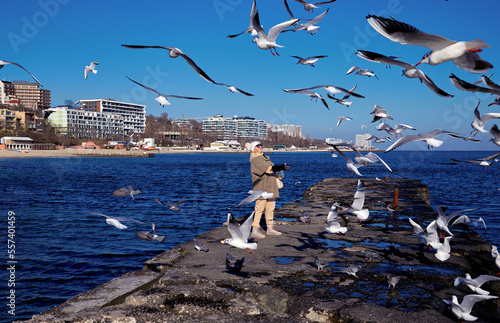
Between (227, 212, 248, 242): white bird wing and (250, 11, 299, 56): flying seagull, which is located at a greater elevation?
(250, 11, 299, 56): flying seagull

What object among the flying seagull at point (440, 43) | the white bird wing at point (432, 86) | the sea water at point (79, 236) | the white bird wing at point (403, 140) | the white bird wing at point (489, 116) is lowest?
the sea water at point (79, 236)

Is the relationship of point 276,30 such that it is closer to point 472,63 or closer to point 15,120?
point 472,63

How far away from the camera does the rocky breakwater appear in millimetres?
4637

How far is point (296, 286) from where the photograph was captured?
5.52m

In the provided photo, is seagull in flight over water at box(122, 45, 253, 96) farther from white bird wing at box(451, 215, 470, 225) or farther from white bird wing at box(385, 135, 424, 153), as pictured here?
white bird wing at box(451, 215, 470, 225)

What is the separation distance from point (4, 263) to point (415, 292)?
10433 mm

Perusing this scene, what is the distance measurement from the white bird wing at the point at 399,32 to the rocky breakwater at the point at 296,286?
2992mm

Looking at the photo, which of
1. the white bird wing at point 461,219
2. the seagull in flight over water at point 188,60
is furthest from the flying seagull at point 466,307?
the seagull in flight over water at point 188,60

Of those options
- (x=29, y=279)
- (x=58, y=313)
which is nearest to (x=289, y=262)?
(x=58, y=313)

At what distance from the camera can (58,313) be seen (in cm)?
→ 484

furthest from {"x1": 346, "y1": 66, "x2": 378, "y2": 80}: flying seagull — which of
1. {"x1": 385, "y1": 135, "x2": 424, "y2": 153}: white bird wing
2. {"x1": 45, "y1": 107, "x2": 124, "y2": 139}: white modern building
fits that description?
{"x1": 45, "y1": 107, "x2": 124, "y2": 139}: white modern building

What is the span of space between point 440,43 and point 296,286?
360 centimetres

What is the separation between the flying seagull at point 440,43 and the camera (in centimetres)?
330

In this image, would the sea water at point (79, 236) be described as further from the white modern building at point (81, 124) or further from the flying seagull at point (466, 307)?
the white modern building at point (81, 124)
